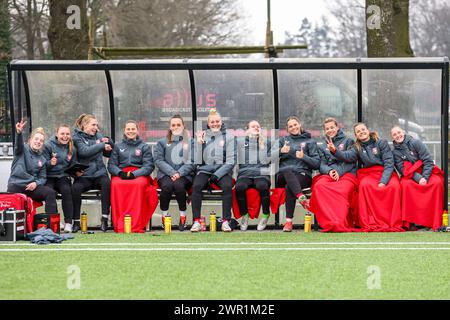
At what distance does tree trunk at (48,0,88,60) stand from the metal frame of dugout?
270 inches

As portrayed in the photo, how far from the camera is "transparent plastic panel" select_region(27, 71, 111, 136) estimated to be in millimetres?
14375

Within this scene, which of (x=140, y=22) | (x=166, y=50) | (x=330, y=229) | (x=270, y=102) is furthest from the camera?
(x=140, y=22)

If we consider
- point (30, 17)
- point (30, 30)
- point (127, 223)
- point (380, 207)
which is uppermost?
point (30, 17)

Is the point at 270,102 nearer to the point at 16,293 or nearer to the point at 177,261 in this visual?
the point at 177,261

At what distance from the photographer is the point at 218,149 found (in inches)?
519

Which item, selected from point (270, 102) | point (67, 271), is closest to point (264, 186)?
point (270, 102)

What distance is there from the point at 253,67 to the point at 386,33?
18.7 feet

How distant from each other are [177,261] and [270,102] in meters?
5.09

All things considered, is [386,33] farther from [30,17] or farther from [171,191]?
[30,17]

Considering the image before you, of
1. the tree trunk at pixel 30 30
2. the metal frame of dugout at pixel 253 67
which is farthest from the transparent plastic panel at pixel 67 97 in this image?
the tree trunk at pixel 30 30

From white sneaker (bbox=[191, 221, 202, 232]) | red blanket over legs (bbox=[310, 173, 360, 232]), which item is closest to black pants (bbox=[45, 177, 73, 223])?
white sneaker (bbox=[191, 221, 202, 232])

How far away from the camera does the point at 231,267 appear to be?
29.9 feet

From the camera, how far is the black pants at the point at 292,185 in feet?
42.0

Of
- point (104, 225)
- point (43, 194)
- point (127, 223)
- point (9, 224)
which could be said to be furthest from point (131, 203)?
point (9, 224)
